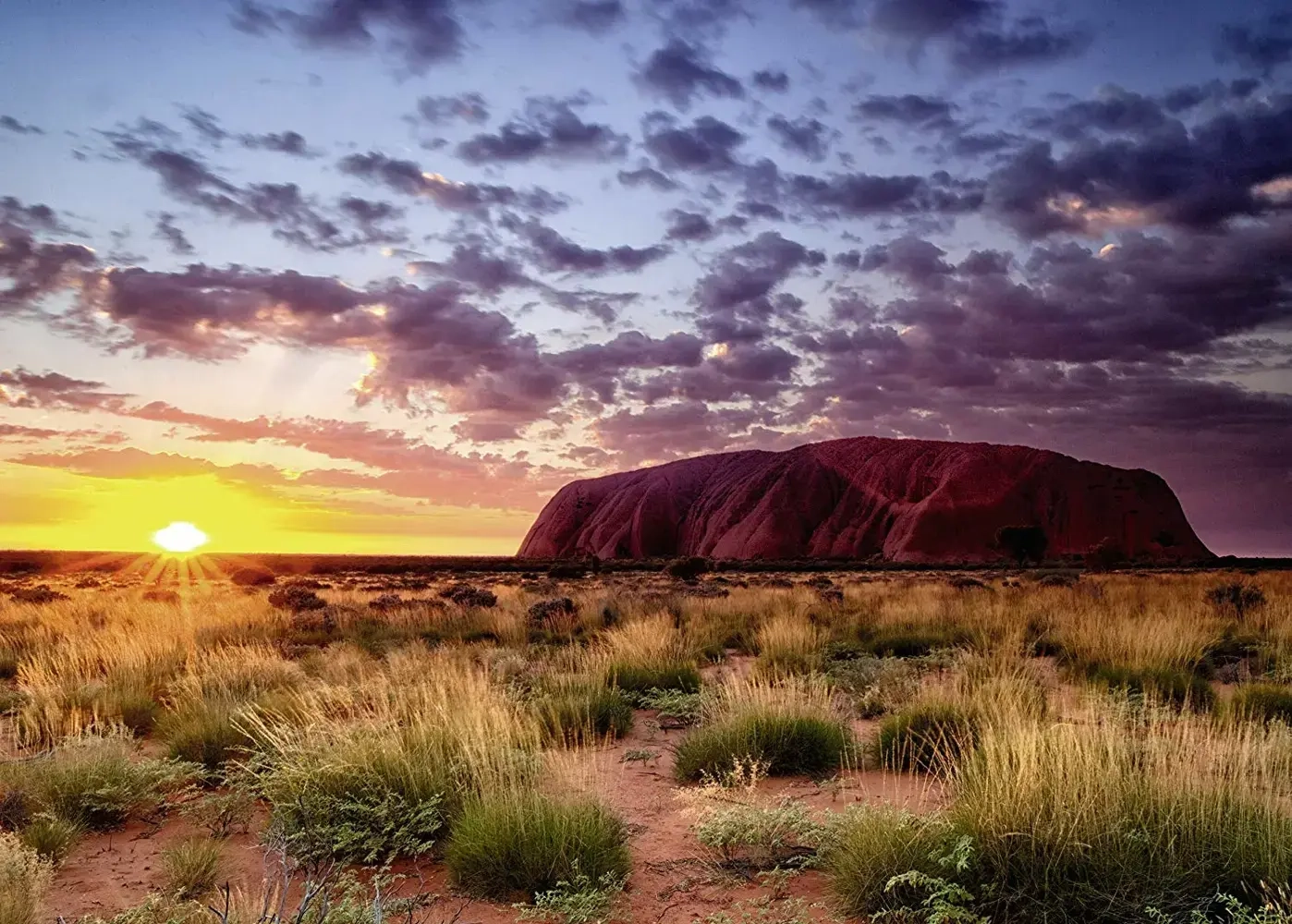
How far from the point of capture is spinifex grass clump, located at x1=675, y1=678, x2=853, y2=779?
6.97m

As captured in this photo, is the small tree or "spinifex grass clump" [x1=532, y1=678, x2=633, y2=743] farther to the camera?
the small tree

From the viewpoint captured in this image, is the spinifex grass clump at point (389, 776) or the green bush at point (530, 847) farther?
the spinifex grass clump at point (389, 776)

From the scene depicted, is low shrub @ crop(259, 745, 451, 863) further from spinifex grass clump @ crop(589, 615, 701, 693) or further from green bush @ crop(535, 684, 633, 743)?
spinifex grass clump @ crop(589, 615, 701, 693)

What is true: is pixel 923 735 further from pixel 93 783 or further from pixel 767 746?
pixel 93 783

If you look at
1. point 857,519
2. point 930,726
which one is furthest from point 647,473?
point 930,726

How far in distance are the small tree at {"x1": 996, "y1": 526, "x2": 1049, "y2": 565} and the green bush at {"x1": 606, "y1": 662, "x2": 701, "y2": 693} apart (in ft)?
196

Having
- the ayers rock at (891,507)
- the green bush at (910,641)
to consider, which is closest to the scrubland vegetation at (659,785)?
the green bush at (910,641)

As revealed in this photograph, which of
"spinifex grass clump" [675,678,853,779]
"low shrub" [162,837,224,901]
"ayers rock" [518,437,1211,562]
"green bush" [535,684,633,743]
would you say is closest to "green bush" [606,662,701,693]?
"green bush" [535,684,633,743]

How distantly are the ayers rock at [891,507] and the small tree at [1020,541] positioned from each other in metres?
14.4

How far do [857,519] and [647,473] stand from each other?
37701mm

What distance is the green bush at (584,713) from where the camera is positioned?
7992mm

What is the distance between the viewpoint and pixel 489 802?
17.0ft

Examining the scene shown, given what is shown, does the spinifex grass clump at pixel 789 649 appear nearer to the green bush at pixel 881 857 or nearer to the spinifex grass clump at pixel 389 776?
the spinifex grass clump at pixel 389 776

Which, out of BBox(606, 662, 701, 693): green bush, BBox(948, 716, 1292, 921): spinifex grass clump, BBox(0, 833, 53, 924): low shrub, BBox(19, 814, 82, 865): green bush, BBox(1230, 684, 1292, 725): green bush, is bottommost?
BBox(19, 814, 82, 865): green bush
